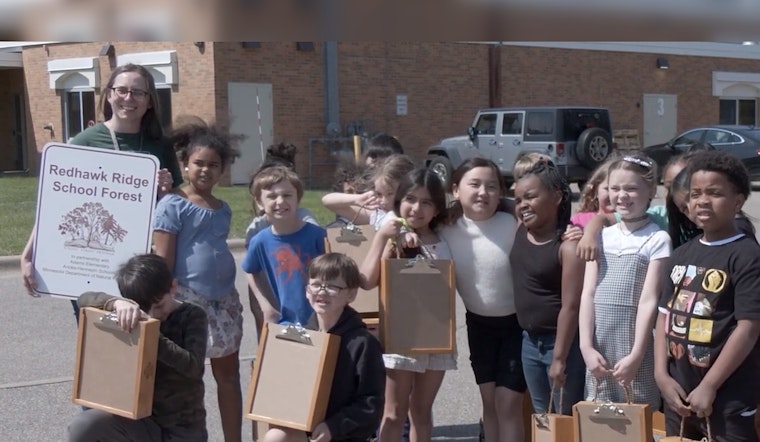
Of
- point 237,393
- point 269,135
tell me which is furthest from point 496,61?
point 237,393

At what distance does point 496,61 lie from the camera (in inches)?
1043

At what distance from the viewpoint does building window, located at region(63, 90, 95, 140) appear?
939 inches

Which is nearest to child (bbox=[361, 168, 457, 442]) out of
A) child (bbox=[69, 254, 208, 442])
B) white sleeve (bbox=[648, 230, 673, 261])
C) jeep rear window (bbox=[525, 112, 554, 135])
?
child (bbox=[69, 254, 208, 442])

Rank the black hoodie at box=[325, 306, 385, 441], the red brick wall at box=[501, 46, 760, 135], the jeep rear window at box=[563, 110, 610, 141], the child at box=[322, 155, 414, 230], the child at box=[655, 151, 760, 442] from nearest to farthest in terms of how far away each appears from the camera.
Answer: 1. the child at box=[655, 151, 760, 442]
2. the black hoodie at box=[325, 306, 385, 441]
3. the child at box=[322, 155, 414, 230]
4. the jeep rear window at box=[563, 110, 610, 141]
5. the red brick wall at box=[501, 46, 760, 135]

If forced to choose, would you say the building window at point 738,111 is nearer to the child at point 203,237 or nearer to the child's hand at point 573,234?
the child's hand at point 573,234

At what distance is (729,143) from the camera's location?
20703 mm

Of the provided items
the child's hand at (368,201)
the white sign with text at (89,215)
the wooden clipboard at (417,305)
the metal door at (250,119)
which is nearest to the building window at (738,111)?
the metal door at (250,119)

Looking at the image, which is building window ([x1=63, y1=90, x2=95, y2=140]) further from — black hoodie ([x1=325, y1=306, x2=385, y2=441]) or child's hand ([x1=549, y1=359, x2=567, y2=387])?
child's hand ([x1=549, y1=359, x2=567, y2=387])

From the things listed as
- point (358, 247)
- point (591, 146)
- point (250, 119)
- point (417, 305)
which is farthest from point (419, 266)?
point (250, 119)

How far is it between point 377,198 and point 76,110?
21595 millimetres

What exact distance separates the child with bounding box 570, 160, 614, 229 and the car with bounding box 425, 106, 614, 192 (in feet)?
41.6

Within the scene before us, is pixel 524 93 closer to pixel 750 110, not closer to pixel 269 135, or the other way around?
pixel 269 135

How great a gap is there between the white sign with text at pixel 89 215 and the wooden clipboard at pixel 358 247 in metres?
0.85

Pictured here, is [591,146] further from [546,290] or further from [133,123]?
[133,123]
